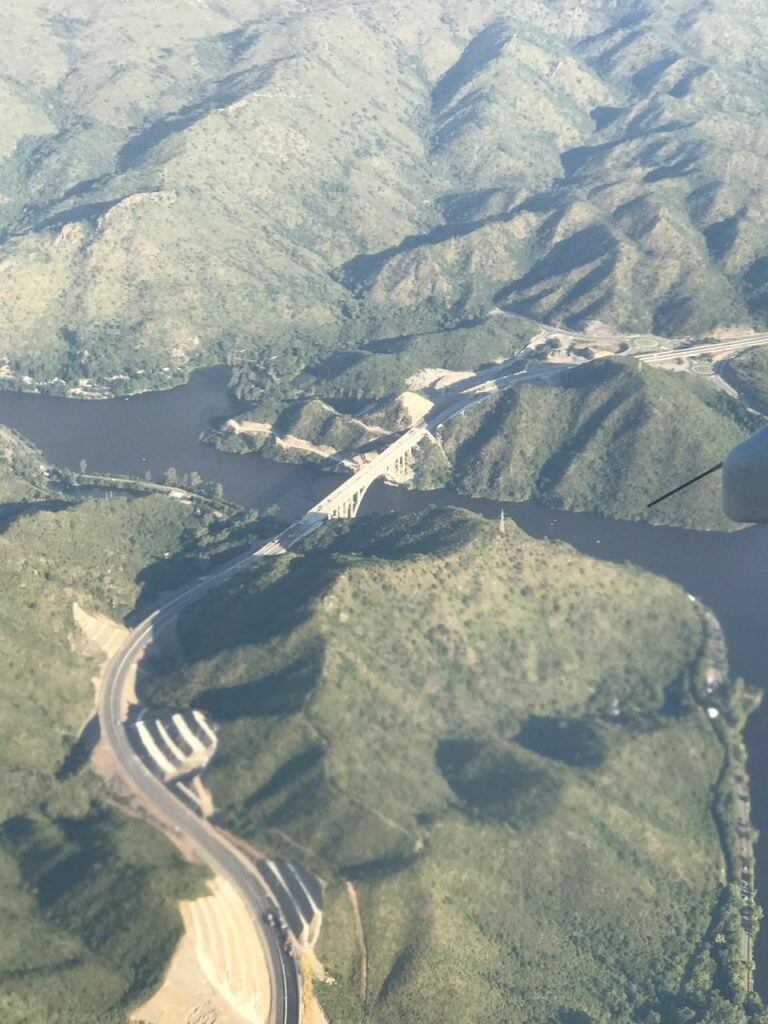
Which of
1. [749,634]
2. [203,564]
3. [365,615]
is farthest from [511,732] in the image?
[203,564]

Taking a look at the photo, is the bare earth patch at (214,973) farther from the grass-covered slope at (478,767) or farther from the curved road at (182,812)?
the grass-covered slope at (478,767)

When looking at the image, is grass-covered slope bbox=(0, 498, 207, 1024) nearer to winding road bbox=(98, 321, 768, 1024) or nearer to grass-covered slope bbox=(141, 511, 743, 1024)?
winding road bbox=(98, 321, 768, 1024)

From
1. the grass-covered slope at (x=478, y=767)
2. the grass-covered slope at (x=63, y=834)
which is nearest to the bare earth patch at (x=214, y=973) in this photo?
the grass-covered slope at (x=63, y=834)

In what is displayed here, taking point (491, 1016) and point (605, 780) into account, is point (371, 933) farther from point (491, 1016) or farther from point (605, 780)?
point (605, 780)

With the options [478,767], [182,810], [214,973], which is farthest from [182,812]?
[478,767]

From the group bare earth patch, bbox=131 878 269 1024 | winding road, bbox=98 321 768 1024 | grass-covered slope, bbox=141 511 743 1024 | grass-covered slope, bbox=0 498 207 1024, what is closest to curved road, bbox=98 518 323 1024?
winding road, bbox=98 321 768 1024

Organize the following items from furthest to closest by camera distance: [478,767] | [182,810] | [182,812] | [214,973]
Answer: [478,767], [182,810], [182,812], [214,973]

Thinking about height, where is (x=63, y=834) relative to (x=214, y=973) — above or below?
above

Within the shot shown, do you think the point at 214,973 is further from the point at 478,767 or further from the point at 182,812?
the point at 478,767
